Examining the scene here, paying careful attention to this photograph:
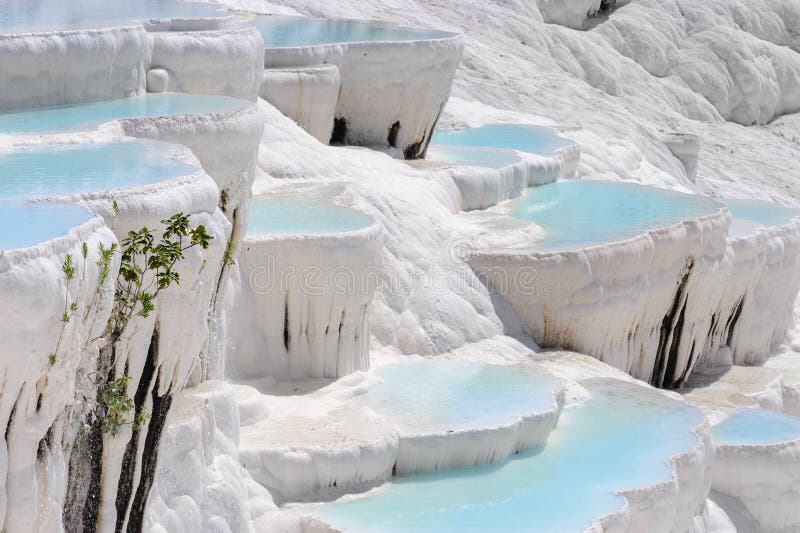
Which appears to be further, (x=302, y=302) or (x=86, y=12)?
(x=86, y=12)

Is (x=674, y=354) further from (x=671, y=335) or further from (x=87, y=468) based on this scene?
(x=87, y=468)

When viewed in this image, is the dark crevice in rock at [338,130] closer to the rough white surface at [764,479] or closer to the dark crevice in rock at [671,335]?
the dark crevice in rock at [671,335]

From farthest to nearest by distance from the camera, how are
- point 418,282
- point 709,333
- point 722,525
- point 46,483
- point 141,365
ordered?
point 709,333 → point 418,282 → point 722,525 → point 141,365 → point 46,483

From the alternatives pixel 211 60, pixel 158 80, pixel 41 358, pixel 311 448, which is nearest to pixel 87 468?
pixel 41 358

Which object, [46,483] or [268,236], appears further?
[268,236]

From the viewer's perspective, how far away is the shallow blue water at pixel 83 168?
24.1ft

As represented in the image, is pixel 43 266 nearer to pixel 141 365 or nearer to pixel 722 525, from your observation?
pixel 141 365

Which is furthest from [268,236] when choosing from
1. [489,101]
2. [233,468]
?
[489,101]

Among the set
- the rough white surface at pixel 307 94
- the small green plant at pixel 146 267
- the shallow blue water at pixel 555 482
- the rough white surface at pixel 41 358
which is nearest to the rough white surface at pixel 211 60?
the rough white surface at pixel 307 94

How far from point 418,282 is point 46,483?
6387 mm

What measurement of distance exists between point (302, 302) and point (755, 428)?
4.43m

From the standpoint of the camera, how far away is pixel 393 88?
15484mm

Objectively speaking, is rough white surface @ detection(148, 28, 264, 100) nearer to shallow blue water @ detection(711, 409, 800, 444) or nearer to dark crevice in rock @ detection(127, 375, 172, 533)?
dark crevice in rock @ detection(127, 375, 172, 533)

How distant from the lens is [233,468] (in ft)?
29.5
